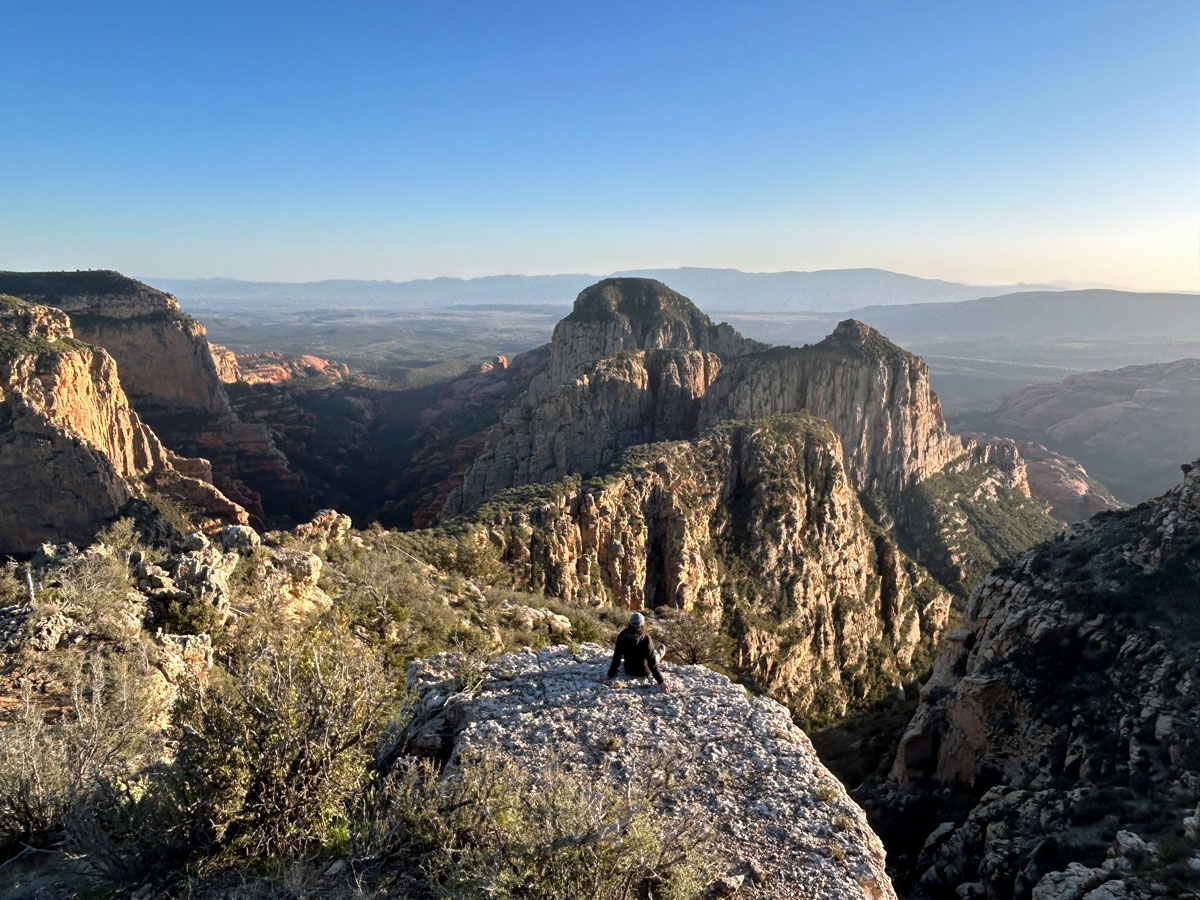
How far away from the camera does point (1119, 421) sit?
12206cm

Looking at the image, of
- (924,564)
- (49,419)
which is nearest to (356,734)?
(49,419)

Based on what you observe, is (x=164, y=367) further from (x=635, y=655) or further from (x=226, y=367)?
(x=635, y=655)

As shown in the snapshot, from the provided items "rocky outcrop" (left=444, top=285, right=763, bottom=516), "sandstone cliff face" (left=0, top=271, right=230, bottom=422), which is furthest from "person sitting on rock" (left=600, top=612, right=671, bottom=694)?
"sandstone cliff face" (left=0, top=271, right=230, bottom=422)

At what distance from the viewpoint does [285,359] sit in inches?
4961

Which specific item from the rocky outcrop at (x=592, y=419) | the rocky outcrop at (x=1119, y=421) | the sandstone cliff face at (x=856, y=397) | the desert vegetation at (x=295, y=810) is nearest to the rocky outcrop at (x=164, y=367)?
the rocky outcrop at (x=592, y=419)

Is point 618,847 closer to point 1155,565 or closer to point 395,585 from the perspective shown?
point 395,585

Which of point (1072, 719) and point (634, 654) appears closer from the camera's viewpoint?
point (634, 654)

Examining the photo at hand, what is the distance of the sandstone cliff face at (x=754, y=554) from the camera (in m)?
27.1

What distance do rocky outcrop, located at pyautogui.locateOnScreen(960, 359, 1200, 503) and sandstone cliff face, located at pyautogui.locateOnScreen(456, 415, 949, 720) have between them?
82011mm

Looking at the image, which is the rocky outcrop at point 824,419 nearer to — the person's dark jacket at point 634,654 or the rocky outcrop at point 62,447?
the rocky outcrop at point 62,447

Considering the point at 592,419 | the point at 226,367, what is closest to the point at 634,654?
the point at 592,419

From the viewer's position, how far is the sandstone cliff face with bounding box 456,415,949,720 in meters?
27.1

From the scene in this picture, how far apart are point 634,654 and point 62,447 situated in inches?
1656

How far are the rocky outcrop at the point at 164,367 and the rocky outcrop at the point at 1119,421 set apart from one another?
385 feet
